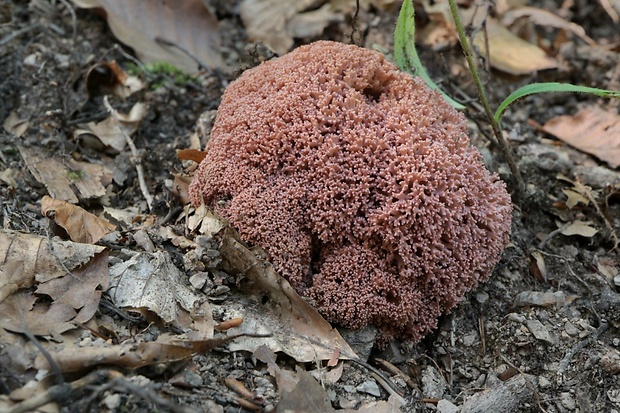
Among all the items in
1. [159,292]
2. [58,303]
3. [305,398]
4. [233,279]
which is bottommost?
[305,398]

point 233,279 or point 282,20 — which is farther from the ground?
point 282,20

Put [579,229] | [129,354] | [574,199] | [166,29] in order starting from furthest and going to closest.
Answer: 1. [166,29]
2. [574,199]
3. [579,229]
4. [129,354]

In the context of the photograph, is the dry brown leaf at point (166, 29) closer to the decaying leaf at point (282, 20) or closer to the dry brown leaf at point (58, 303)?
the decaying leaf at point (282, 20)

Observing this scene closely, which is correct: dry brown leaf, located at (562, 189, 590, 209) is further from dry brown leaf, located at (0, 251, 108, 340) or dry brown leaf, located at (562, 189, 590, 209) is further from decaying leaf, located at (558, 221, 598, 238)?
dry brown leaf, located at (0, 251, 108, 340)

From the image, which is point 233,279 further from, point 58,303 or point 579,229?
point 579,229

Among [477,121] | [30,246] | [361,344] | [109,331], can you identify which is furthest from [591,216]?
[30,246]

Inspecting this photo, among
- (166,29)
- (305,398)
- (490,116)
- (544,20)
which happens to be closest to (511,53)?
(544,20)
